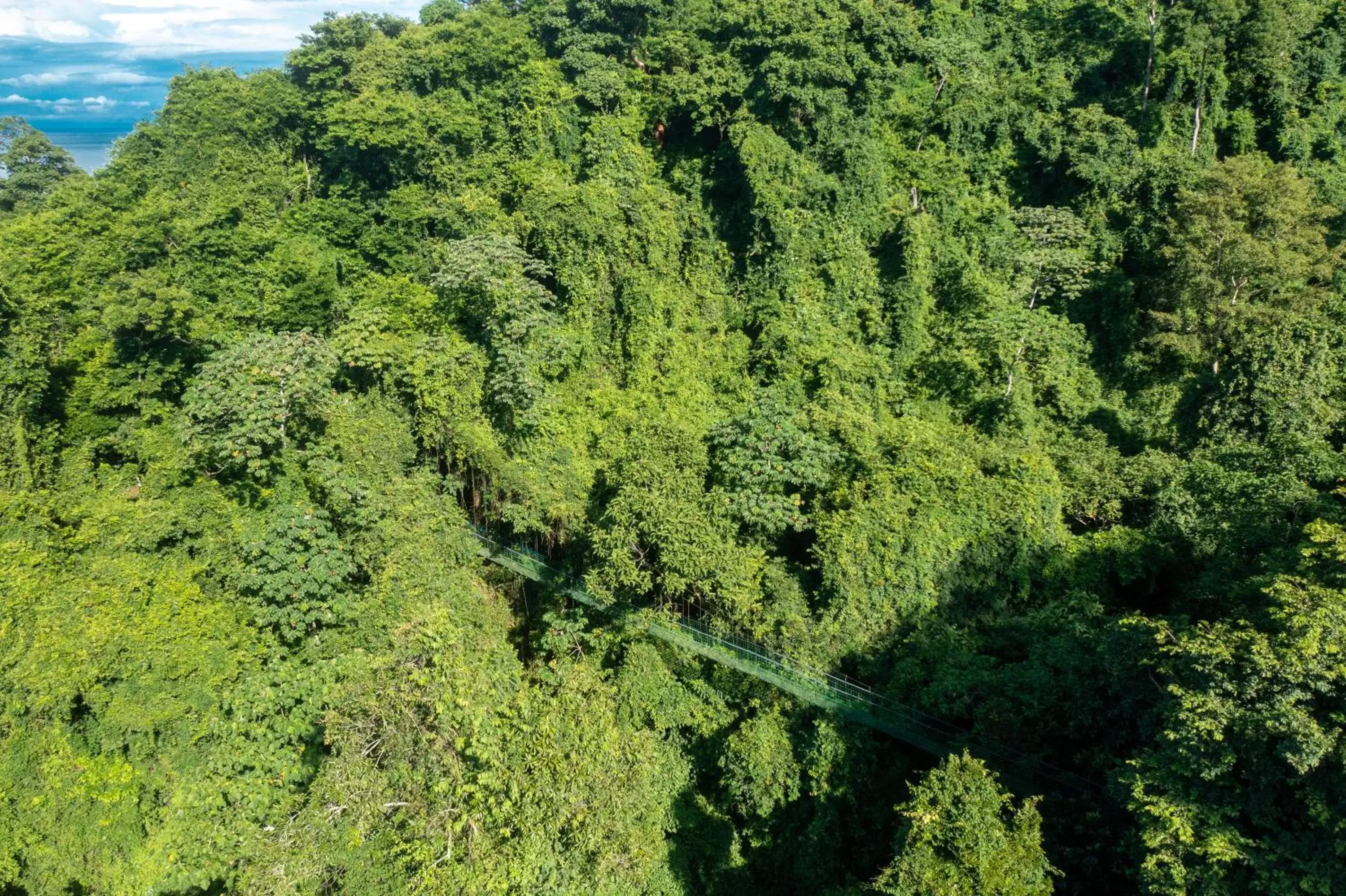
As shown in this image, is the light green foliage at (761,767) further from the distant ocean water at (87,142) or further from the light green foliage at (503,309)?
the distant ocean water at (87,142)

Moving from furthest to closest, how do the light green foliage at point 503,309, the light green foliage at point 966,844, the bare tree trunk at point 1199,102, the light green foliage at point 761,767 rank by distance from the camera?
the bare tree trunk at point 1199,102, the light green foliage at point 503,309, the light green foliage at point 761,767, the light green foliage at point 966,844

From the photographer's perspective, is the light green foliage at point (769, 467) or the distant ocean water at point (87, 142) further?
the distant ocean water at point (87, 142)

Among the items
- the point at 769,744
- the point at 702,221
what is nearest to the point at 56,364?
the point at 702,221

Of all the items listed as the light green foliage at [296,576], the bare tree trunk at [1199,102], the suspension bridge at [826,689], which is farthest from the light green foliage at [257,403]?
the bare tree trunk at [1199,102]

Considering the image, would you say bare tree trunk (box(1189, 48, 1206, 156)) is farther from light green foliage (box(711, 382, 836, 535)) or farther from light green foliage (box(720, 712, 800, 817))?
light green foliage (box(720, 712, 800, 817))

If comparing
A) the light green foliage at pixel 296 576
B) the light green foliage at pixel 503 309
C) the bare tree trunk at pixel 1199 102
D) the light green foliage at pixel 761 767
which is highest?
the bare tree trunk at pixel 1199 102

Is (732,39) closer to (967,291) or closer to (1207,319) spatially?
(967,291)

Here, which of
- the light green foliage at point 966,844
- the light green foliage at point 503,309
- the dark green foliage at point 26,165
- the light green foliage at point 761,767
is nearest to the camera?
the light green foliage at point 966,844
